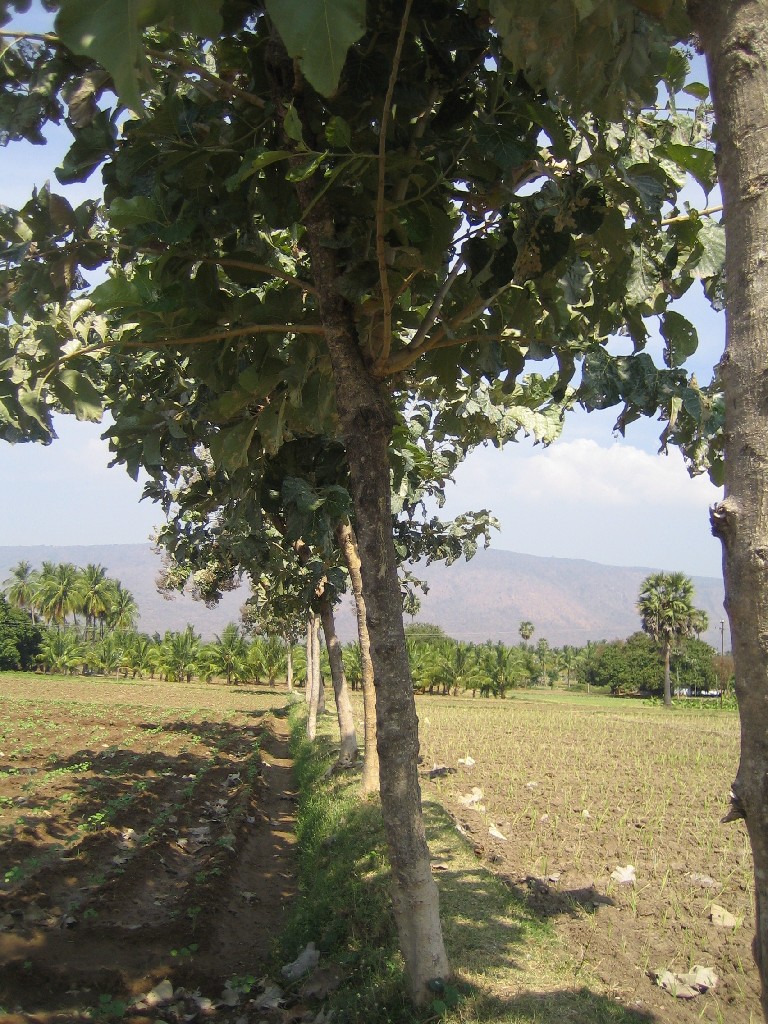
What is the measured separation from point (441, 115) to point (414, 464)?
338 centimetres

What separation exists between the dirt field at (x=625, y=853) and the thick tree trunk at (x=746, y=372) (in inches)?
149

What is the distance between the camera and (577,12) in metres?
2.13

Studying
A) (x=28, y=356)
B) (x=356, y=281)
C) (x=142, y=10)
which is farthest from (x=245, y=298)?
(x=142, y=10)

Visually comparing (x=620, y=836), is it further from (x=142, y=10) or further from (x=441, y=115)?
(x=142, y=10)

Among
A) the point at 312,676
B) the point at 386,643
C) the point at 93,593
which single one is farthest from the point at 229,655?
the point at 386,643

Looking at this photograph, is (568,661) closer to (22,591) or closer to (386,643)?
(22,591)

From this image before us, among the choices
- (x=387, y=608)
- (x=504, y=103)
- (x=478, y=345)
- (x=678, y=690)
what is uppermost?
(x=504, y=103)

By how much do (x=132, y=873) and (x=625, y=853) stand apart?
16.3 ft

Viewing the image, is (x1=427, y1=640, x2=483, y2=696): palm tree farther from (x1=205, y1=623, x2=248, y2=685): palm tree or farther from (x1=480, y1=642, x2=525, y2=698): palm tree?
(x1=205, y1=623, x2=248, y2=685): palm tree

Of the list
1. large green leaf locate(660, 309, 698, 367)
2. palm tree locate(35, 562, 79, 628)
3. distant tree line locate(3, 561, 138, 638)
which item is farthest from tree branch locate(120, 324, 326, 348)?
palm tree locate(35, 562, 79, 628)

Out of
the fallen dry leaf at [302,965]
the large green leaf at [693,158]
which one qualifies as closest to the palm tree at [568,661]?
the fallen dry leaf at [302,965]

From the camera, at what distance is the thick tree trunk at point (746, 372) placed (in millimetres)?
1685

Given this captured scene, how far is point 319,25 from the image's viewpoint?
181 cm

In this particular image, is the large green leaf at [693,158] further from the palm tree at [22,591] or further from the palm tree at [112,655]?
the palm tree at [22,591]
